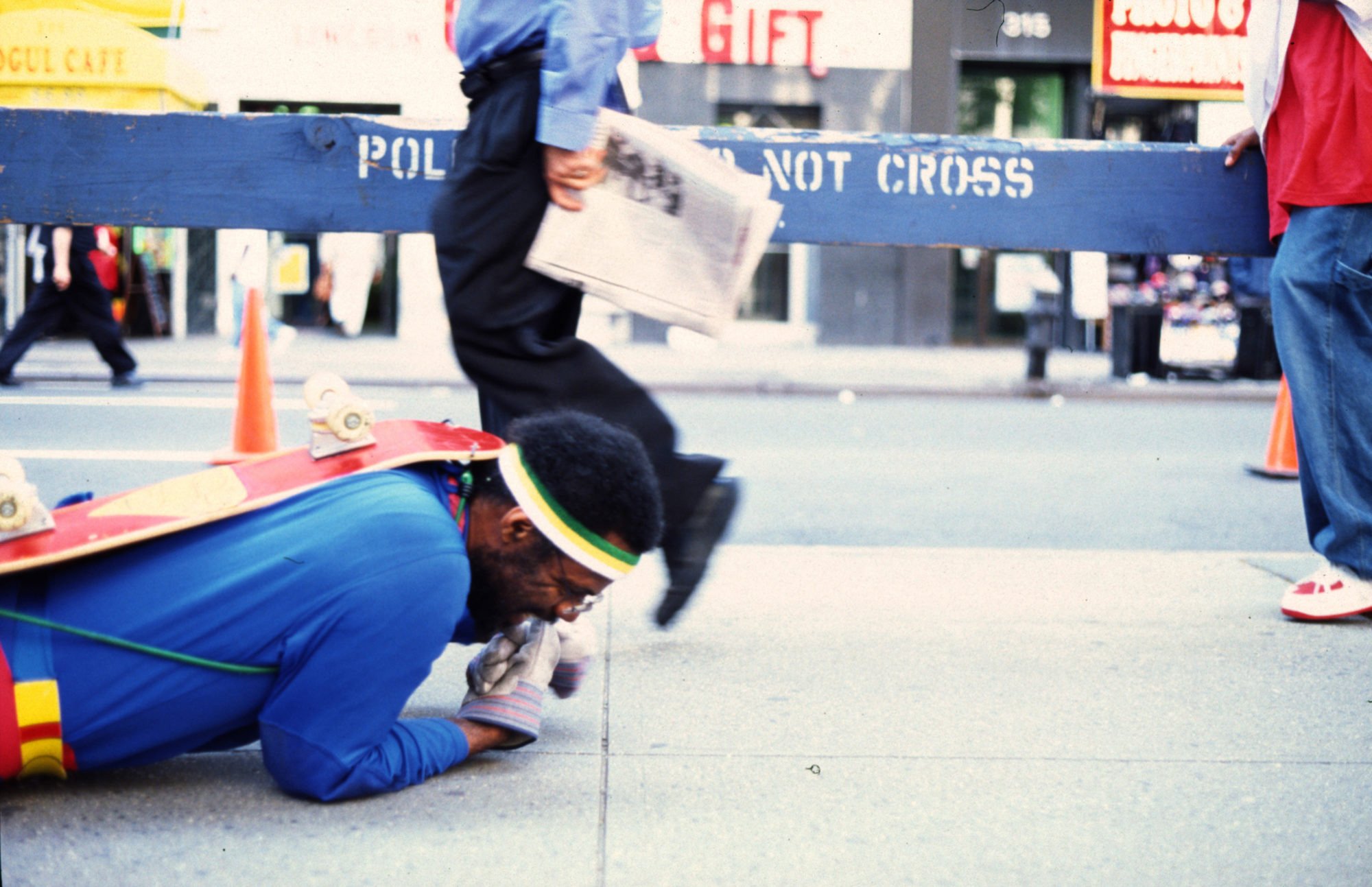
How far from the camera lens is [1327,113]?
11.7 ft

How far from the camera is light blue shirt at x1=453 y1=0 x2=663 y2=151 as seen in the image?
285 centimetres

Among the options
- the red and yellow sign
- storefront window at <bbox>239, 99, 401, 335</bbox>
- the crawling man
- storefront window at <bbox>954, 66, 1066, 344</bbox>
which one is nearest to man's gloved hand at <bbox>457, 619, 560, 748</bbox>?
the crawling man

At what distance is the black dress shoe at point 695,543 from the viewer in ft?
9.82

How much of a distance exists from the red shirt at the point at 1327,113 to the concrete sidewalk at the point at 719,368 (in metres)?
8.75

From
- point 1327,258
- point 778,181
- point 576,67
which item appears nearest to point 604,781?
point 576,67

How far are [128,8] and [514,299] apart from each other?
4.69ft

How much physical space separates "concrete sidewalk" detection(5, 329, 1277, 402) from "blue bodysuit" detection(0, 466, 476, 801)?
9.36m

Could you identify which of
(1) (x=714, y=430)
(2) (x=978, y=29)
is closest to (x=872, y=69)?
(1) (x=714, y=430)

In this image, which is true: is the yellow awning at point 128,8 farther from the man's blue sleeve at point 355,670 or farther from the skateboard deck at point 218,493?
the man's blue sleeve at point 355,670

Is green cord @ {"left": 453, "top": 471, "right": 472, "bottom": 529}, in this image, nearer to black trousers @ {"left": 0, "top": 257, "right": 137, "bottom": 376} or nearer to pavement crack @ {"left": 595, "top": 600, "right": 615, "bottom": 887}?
pavement crack @ {"left": 595, "top": 600, "right": 615, "bottom": 887}

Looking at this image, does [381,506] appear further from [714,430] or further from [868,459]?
[714,430]

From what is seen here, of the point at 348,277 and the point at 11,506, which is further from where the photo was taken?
the point at 348,277

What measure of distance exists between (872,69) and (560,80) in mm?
15652

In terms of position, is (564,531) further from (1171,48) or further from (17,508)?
(1171,48)
